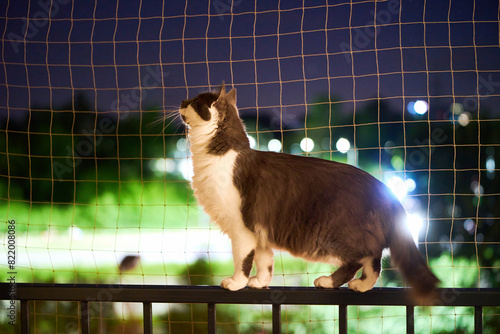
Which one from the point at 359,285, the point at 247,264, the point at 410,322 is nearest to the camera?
the point at 410,322

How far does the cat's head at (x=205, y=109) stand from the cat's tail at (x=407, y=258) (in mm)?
618

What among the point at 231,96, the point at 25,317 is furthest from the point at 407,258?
the point at 25,317

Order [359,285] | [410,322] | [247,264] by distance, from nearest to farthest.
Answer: [410,322] < [359,285] < [247,264]

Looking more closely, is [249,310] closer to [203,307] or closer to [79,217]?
[203,307]

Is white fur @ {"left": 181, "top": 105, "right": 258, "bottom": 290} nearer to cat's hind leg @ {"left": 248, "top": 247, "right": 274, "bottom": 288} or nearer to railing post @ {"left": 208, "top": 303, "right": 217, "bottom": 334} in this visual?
cat's hind leg @ {"left": 248, "top": 247, "right": 274, "bottom": 288}

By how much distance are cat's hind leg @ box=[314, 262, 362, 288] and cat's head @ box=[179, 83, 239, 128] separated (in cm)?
56

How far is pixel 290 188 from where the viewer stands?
5.07 feet

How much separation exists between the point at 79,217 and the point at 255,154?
Answer: 196 inches

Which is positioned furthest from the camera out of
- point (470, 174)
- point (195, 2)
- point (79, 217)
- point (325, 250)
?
point (79, 217)

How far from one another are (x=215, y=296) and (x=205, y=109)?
547 millimetres

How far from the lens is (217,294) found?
4.26ft

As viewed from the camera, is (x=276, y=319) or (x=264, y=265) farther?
(x=264, y=265)

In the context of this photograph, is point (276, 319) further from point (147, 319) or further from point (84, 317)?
point (84, 317)

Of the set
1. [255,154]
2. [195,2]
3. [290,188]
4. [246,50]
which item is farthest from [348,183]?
Result: [195,2]
